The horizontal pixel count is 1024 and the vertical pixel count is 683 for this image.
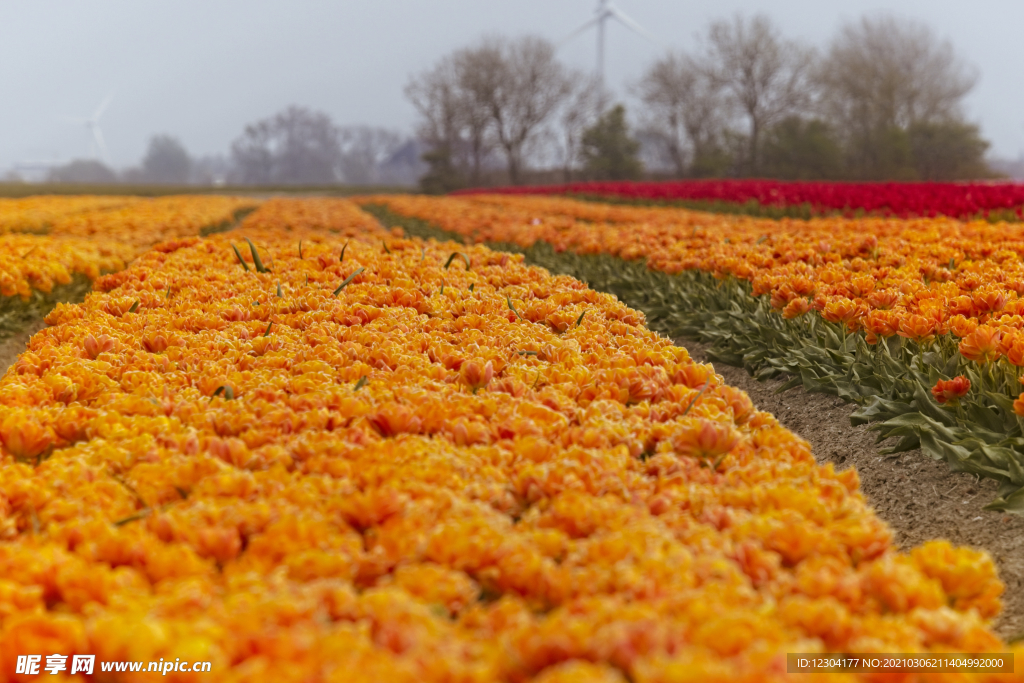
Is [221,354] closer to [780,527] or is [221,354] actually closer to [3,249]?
[780,527]

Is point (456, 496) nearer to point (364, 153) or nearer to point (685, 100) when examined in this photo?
point (685, 100)

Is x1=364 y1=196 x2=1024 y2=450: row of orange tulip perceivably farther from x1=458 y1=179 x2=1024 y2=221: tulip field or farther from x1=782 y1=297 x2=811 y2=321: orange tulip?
x1=458 y1=179 x2=1024 y2=221: tulip field

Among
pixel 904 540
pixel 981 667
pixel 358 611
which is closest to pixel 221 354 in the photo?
pixel 358 611

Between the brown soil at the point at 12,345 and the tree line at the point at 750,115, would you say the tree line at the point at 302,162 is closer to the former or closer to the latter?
the tree line at the point at 750,115

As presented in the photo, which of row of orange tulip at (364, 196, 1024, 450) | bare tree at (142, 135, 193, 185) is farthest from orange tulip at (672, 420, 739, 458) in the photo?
bare tree at (142, 135, 193, 185)

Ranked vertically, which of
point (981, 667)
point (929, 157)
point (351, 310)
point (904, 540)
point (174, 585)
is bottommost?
point (904, 540)

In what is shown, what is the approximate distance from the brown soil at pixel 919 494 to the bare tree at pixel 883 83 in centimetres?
4830

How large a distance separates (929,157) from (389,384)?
4928 centimetres

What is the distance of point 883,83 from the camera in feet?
166

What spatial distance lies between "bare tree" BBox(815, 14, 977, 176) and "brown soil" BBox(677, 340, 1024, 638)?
4830 centimetres

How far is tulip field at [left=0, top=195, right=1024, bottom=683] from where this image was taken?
131 cm

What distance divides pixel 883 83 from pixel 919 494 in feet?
182

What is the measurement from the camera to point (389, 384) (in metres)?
2.66

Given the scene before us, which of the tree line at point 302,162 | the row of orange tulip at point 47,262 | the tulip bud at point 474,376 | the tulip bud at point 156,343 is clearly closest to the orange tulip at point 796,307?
the tulip bud at point 474,376
